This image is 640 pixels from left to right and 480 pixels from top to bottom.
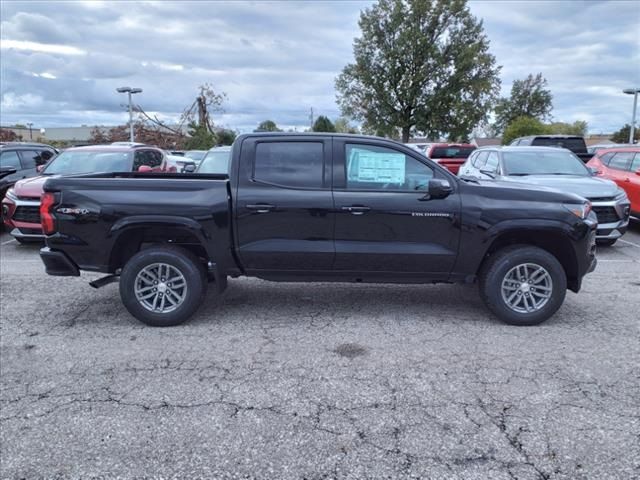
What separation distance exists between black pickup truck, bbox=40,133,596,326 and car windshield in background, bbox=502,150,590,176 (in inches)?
184

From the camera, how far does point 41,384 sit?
3.83m

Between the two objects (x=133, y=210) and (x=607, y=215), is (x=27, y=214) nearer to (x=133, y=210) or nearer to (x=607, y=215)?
(x=133, y=210)

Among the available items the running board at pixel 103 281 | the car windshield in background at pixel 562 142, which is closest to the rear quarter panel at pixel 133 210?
the running board at pixel 103 281

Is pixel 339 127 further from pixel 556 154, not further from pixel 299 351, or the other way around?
pixel 299 351

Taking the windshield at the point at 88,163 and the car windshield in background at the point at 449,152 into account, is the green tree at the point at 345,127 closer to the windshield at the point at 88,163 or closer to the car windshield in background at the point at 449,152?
the car windshield in background at the point at 449,152

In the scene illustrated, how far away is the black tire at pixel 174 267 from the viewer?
16.0 feet

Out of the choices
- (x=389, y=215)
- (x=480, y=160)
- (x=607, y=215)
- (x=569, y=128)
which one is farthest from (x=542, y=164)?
(x=569, y=128)

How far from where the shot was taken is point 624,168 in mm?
10766

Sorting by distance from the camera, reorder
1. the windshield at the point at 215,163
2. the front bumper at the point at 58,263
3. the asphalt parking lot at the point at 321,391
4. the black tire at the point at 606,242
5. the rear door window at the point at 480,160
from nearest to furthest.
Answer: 1. the asphalt parking lot at the point at 321,391
2. the front bumper at the point at 58,263
3. the black tire at the point at 606,242
4. the windshield at the point at 215,163
5. the rear door window at the point at 480,160

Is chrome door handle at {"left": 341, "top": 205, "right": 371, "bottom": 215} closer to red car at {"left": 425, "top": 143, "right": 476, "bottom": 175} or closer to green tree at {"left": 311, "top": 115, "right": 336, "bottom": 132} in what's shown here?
red car at {"left": 425, "top": 143, "right": 476, "bottom": 175}

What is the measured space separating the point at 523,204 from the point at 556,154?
5.75 meters

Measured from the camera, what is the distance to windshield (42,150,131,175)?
9172mm

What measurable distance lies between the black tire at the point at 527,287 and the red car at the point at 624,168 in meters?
6.48

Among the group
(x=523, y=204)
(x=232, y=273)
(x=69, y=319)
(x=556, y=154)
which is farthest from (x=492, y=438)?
(x=556, y=154)
